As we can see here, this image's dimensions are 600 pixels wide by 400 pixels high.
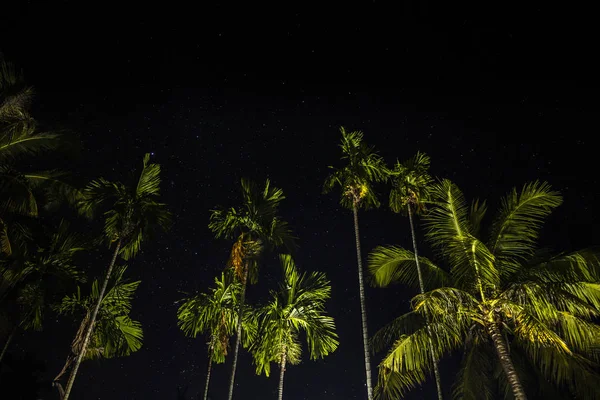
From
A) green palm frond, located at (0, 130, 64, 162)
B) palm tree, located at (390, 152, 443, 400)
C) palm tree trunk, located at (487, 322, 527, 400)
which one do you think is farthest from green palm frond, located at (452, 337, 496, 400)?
green palm frond, located at (0, 130, 64, 162)

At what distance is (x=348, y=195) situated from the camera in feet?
51.5

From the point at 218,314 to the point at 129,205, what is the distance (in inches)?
222

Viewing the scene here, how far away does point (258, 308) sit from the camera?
1594 centimetres

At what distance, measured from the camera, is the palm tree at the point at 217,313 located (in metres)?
15.0

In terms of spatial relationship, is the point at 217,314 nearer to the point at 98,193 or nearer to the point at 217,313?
the point at 217,313

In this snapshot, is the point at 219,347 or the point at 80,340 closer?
the point at 80,340

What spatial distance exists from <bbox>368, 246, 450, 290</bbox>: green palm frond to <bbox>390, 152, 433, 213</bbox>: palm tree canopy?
2.94 meters

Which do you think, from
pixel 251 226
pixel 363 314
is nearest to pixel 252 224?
pixel 251 226

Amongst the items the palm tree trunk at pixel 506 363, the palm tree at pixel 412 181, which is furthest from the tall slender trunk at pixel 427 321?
the palm tree trunk at pixel 506 363

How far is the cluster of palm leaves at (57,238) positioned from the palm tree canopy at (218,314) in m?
3.24

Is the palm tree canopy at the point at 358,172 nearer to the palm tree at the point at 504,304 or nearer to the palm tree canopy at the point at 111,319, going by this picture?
the palm tree at the point at 504,304

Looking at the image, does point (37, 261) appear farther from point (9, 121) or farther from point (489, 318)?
point (489, 318)

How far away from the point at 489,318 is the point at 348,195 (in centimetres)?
746

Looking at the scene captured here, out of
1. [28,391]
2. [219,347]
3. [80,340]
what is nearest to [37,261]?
[80,340]
